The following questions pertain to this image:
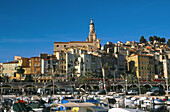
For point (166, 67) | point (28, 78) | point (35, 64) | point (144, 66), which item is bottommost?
point (28, 78)

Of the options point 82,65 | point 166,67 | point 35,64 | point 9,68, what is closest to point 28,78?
point 35,64

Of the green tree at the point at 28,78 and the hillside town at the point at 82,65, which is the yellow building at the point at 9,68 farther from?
the green tree at the point at 28,78

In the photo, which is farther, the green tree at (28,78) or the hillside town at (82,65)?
the hillside town at (82,65)

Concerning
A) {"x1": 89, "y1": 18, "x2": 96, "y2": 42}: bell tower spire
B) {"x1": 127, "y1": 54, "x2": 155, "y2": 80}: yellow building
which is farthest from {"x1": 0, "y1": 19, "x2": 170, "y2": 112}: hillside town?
{"x1": 89, "y1": 18, "x2": 96, "y2": 42}: bell tower spire

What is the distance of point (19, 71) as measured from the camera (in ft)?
378

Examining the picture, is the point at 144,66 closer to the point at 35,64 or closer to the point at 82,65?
A: the point at 82,65

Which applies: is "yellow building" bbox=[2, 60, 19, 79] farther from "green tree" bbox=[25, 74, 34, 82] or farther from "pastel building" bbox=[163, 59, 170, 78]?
"pastel building" bbox=[163, 59, 170, 78]

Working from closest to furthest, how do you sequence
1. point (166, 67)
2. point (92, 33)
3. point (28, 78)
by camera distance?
point (28, 78)
point (166, 67)
point (92, 33)

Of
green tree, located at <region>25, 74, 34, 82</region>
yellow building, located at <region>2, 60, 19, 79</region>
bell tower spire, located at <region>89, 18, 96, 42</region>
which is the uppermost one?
bell tower spire, located at <region>89, 18, 96, 42</region>

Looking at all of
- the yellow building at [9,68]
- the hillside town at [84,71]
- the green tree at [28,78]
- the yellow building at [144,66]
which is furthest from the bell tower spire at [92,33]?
the green tree at [28,78]

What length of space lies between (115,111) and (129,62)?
113 metres

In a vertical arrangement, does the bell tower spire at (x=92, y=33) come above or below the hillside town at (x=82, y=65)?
above

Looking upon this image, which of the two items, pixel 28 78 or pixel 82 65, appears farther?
pixel 82 65

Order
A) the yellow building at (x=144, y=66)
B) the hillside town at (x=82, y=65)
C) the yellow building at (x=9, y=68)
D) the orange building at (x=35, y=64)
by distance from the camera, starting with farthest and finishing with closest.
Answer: the yellow building at (x=9, y=68), the yellow building at (x=144, y=66), the orange building at (x=35, y=64), the hillside town at (x=82, y=65)
